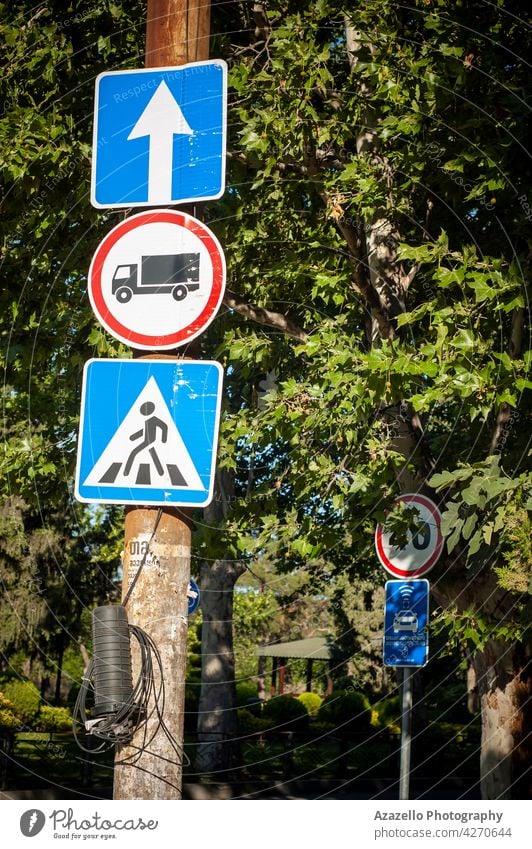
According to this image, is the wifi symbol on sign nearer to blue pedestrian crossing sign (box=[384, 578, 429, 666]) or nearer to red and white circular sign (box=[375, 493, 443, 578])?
blue pedestrian crossing sign (box=[384, 578, 429, 666])

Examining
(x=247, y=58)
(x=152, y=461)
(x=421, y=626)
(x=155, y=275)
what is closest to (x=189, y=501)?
(x=152, y=461)

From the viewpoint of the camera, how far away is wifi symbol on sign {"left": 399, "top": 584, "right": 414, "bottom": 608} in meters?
8.59

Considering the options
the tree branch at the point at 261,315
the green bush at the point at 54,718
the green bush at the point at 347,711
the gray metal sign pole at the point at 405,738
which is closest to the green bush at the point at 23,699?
the green bush at the point at 54,718

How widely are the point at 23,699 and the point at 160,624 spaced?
2506 centimetres

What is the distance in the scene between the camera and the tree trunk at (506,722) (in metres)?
10.4

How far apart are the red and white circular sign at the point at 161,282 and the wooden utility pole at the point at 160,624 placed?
751mm

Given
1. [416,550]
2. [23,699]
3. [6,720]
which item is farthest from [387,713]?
[416,550]

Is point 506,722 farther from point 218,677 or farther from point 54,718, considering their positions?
point 54,718

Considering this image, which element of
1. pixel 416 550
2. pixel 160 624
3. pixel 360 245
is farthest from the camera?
pixel 360 245

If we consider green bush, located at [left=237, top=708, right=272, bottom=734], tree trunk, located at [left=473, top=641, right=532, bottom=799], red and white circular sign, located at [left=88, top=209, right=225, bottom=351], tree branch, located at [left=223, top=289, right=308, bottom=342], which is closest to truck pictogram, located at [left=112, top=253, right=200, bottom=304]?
A: red and white circular sign, located at [left=88, top=209, right=225, bottom=351]

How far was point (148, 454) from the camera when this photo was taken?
4000 mm

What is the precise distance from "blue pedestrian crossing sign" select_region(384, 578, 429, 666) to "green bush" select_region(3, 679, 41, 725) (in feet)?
63.2
